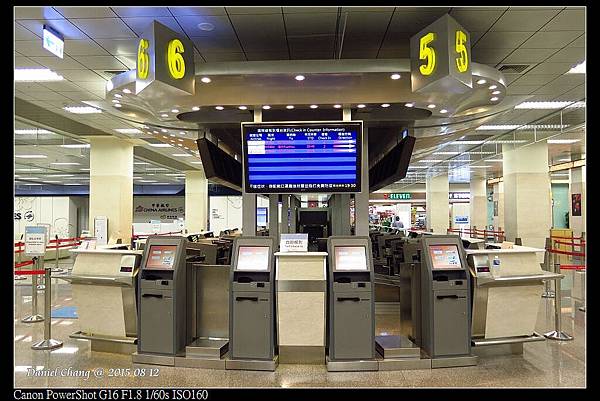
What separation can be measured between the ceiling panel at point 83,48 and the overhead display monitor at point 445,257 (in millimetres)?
5262

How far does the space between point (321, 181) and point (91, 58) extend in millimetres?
4177

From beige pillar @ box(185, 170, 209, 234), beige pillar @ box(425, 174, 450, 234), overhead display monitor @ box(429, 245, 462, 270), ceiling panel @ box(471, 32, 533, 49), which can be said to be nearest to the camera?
overhead display monitor @ box(429, 245, 462, 270)

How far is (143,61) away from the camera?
4484 mm

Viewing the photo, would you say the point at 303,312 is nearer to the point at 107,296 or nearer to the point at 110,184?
the point at 107,296

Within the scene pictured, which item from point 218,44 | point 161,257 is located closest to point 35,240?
point 161,257

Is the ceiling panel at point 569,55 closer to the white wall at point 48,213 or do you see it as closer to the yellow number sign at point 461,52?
the yellow number sign at point 461,52

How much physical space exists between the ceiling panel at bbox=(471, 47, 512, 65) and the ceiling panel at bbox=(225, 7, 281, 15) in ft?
10.1

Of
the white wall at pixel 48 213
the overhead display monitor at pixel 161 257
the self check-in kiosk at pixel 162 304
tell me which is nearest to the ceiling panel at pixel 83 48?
the overhead display monitor at pixel 161 257

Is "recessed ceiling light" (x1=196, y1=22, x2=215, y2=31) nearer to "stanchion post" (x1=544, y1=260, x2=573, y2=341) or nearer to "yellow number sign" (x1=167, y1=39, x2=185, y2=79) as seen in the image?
"yellow number sign" (x1=167, y1=39, x2=185, y2=79)

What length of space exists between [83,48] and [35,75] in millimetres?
1943

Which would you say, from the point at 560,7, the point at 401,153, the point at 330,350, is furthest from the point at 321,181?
the point at 401,153

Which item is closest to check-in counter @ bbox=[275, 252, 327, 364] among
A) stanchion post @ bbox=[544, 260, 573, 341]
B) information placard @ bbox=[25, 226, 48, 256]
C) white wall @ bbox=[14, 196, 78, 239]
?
stanchion post @ bbox=[544, 260, 573, 341]

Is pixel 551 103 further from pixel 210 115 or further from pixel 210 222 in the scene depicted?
pixel 210 222

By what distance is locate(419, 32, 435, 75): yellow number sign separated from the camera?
15.1 ft
